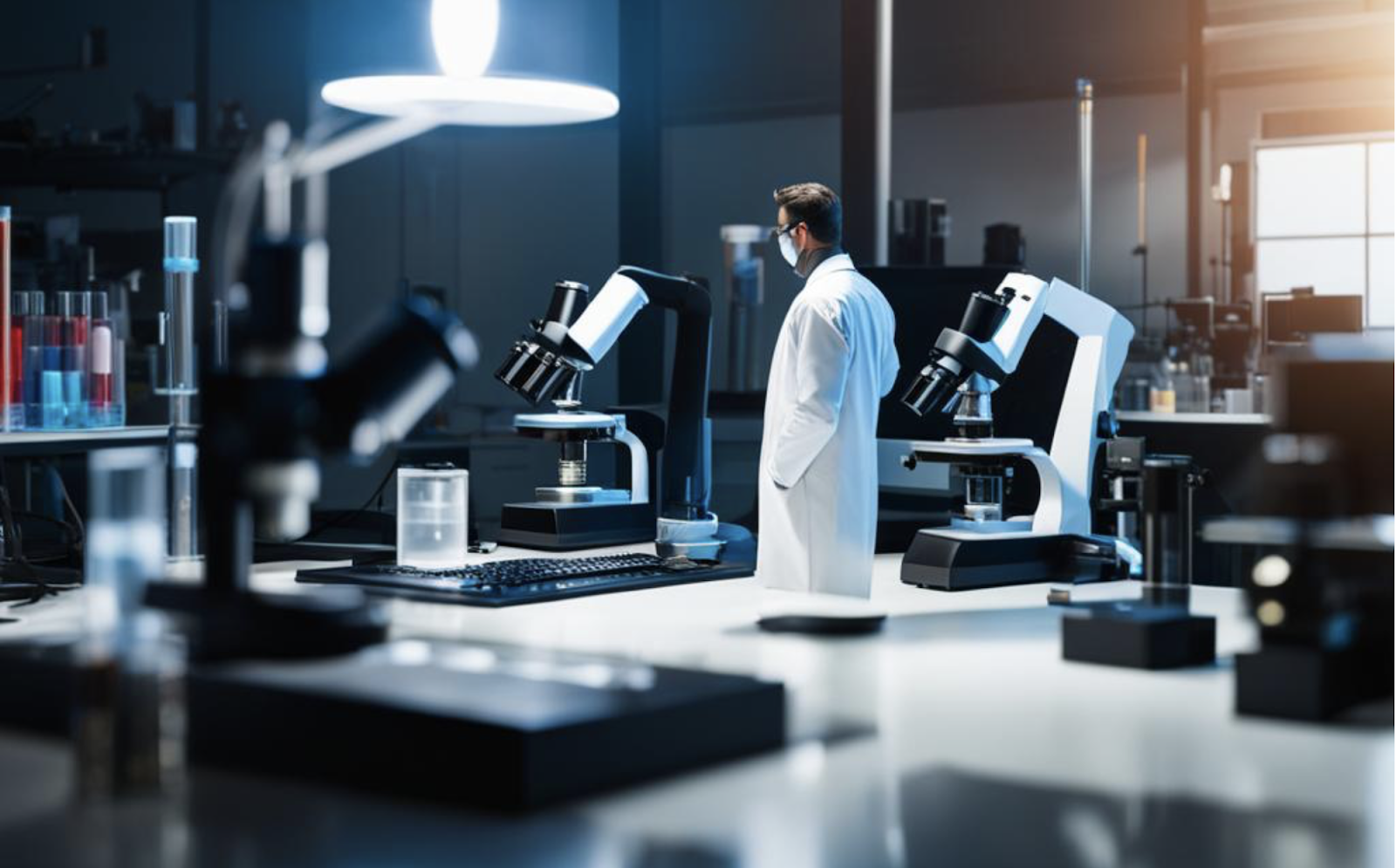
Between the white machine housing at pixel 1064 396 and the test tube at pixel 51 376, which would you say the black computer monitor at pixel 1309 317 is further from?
the test tube at pixel 51 376

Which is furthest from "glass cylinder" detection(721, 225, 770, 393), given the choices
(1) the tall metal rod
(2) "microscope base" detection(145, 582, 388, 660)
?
(2) "microscope base" detection(145, 582, 388, 660)

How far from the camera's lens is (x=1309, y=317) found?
20.3ft

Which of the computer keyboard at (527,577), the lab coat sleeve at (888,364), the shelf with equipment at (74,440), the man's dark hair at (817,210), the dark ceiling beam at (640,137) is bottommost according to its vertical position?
the computer keyboard at (527,577)

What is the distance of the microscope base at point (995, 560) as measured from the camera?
258 centimetres

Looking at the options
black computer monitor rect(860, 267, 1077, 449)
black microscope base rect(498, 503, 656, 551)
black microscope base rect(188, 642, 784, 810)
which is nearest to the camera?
black microscope base rect(188, 642, 784, 810)

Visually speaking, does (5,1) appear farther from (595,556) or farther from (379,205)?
(595,556)

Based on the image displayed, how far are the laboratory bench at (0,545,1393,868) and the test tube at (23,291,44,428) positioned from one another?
58.5 inches

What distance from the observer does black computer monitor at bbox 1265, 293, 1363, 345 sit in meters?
6.07

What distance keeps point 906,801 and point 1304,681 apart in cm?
47

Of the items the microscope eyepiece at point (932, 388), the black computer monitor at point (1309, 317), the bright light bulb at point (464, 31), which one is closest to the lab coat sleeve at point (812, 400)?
the microscope eyepiece at point (932, 388)

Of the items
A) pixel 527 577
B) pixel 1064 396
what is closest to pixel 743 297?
pixel 1064 396

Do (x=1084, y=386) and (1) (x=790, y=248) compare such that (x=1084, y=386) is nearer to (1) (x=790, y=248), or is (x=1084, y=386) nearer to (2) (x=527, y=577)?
(1) (x=790, y=248)

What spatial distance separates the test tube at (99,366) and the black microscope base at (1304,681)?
2.06 m

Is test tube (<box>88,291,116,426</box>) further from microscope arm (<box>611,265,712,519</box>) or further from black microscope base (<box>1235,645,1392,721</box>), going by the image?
black microscope base (<box>1235,645,1392,721</box>)
